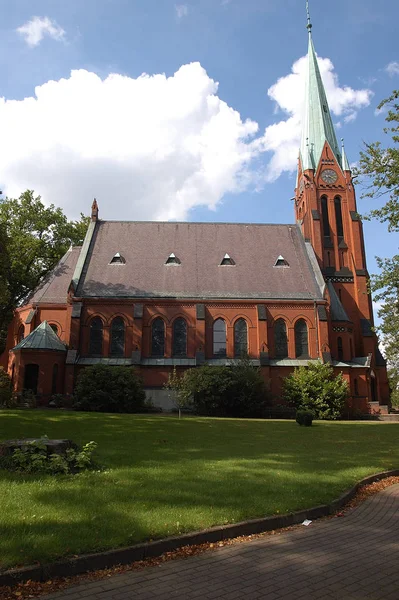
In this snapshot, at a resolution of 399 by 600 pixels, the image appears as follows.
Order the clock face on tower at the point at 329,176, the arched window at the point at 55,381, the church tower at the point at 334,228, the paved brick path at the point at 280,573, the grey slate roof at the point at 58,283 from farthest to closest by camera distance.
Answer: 1. the clock face on tower at the point at 329,176
2. the church tower at the point at 334,228
3. the grey slate roof at the point at 58,283
4. the arched window at the point at 55,381
5. the paved brick path at the point at 280,573

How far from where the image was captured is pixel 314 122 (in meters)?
48.1

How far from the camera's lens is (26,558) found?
470 cm

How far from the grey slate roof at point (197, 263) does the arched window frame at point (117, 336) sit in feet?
7.45

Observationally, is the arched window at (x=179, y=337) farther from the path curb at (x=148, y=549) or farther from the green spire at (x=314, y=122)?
the path curb at (x=148, y=549)

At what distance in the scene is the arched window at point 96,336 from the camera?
35.5m

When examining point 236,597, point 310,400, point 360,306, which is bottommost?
point 236,597

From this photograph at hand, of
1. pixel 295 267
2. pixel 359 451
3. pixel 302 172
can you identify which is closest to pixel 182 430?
pixel 359 451

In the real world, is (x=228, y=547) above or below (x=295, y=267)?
below

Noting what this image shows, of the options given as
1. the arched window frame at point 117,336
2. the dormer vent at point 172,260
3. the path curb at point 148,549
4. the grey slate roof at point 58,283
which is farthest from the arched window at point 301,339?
the path curb at point 148,549

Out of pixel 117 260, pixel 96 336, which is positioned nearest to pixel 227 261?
pixel 117 260

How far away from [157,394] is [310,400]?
1148 centimetres

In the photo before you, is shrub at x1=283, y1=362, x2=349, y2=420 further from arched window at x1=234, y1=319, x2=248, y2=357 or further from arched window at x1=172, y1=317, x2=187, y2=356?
arched window at x1=172, y1=317, x2=187, y2=356

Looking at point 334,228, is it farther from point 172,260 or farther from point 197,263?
point 172,260

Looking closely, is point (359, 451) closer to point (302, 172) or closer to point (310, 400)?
point (310, 400)
